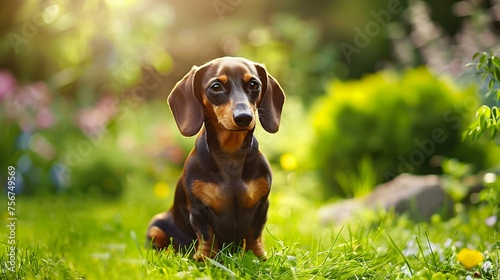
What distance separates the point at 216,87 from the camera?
8.77 ft

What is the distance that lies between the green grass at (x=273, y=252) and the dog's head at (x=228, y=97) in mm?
590

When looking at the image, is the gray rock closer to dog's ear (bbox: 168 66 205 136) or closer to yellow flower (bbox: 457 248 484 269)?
yellow flower (bbox: 457 248 484 269)

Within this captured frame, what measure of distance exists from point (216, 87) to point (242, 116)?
0.24m

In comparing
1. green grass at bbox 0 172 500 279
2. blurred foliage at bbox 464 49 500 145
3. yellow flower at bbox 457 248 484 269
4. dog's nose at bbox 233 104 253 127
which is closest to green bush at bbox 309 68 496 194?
green grass at bbox 0 172 500 279

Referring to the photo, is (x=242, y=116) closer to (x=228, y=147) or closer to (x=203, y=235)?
(x=228, y=147)

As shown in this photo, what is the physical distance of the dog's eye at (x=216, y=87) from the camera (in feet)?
8.75

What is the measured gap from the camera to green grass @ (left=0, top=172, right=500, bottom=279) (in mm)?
2717

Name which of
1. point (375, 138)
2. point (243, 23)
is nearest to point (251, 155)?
point (375, 138)

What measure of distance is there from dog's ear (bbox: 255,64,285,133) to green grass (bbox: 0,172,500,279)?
523mm

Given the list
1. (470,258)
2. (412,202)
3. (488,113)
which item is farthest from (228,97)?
(412,202)

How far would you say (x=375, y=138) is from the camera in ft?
19.5

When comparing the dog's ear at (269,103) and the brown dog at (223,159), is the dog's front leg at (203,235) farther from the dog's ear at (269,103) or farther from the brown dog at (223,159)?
the dog's ear at (269,103)

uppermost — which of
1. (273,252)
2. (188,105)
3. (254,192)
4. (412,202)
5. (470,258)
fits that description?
(188,105)

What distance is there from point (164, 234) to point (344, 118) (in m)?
3.45
